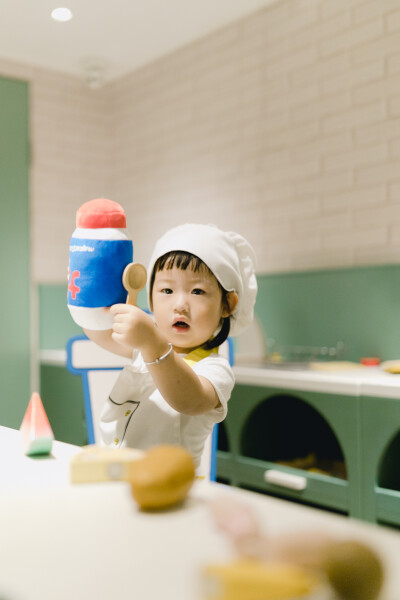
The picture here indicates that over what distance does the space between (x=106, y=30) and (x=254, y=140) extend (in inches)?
35.9

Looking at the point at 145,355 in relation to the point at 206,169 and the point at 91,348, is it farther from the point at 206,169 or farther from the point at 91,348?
the point at 206,169

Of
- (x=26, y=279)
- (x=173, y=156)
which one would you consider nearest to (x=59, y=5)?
(x=173, y=156)

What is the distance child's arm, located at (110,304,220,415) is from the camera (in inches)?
32.9

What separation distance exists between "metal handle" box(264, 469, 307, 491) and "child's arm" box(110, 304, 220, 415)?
1.06 m

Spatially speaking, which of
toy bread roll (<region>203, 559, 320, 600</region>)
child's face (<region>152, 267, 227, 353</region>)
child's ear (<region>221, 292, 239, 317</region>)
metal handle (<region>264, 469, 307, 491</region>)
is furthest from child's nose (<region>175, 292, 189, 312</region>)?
metal handle (<region>264, 469, 307, 491</region>)

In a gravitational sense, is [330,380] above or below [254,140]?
below

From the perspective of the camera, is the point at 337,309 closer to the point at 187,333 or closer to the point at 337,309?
the point at 337,309

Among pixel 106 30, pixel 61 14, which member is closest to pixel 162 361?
pixel 61 14

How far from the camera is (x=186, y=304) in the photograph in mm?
1086

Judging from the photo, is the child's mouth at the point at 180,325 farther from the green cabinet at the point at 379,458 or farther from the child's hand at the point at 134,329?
the green cabinet at the point at 379,458

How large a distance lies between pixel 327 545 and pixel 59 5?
2.88m

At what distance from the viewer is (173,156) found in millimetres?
3379

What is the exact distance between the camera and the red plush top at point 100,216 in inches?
37.8

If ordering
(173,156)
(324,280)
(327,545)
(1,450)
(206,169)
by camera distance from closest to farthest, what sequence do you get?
(327,545) < (1,450) < (324,280) < (206,169) < (173,156)
